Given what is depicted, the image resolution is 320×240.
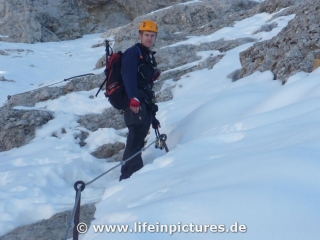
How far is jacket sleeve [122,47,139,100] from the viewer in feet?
16.3

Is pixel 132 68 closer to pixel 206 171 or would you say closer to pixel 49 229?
pixel 49 229

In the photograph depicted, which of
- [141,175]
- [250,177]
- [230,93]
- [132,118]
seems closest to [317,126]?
[250,177]

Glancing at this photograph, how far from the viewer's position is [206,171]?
10.4ft

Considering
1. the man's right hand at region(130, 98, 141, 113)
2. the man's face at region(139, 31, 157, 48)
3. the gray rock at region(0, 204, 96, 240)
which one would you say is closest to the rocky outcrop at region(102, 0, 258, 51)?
the man's face at region(139, 31, 157, 48)

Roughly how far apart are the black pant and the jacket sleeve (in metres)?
0.30

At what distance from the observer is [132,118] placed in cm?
517

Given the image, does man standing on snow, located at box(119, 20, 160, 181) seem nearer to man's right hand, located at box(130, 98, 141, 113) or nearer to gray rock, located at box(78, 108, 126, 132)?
man's right hand, located at box(130, 98, 141, 113)

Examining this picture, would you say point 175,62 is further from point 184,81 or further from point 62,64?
point 62,64

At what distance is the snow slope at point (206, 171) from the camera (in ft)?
7.77
